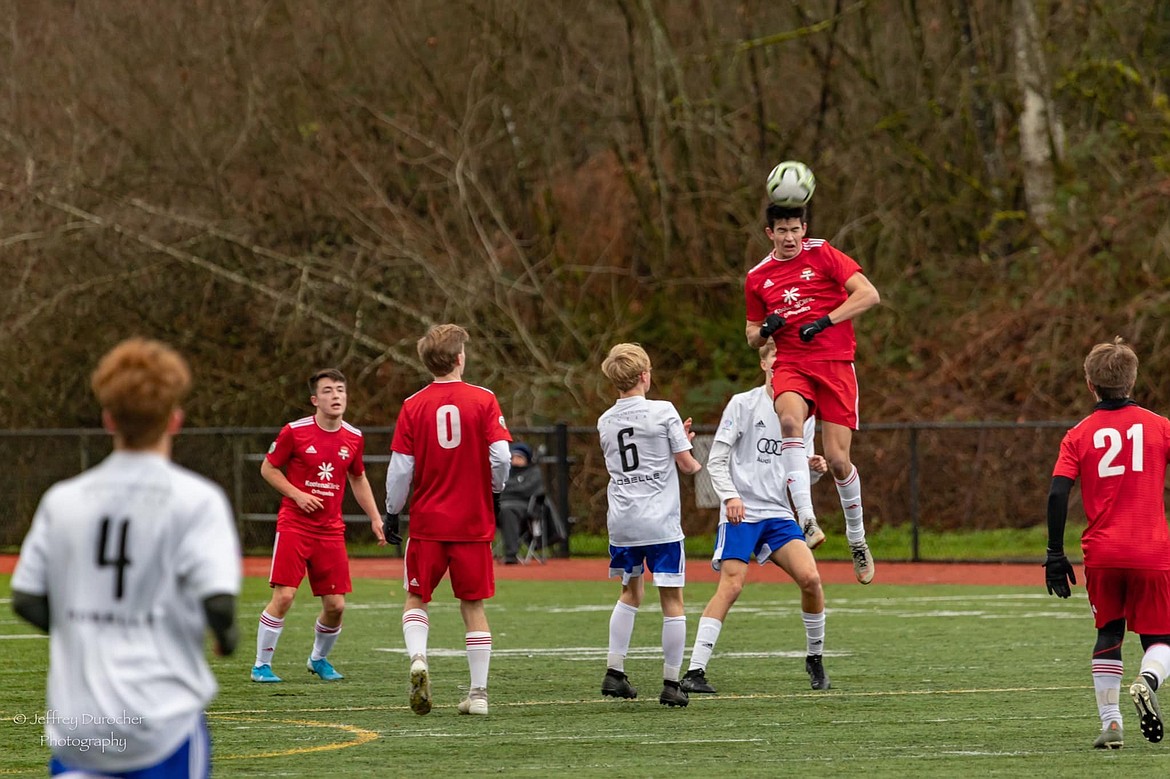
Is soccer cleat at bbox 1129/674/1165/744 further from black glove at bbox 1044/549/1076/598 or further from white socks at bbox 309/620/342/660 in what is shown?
white socks at bbox 309/620/342/660

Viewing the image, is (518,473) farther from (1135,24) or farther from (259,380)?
(1135,24)

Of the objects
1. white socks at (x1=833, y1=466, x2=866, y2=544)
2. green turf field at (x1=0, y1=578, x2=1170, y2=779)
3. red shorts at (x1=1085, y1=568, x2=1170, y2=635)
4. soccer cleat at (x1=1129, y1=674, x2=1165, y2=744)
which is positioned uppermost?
white socks at (x1=833, y1=466, x2=866, y2=544)

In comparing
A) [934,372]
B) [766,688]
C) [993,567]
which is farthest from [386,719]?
[934,372]

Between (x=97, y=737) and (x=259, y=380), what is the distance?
2521cm

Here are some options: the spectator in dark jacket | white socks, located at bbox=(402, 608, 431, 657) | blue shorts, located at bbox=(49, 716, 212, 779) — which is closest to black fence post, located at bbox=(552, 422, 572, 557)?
the spectator in dark jacket

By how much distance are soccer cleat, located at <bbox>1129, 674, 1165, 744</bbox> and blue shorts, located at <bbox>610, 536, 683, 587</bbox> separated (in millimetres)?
2833

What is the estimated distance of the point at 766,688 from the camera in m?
10.8

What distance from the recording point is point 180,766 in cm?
458

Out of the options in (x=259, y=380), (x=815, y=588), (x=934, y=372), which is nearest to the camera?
(x=815, y=588)

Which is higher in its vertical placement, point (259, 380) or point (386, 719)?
point (259, 380)

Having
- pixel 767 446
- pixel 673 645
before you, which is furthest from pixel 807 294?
pixel 673 645

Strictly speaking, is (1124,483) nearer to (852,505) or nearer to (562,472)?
(852,505)

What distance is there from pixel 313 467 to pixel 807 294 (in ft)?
11.0

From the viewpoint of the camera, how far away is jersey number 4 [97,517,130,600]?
452 cm
